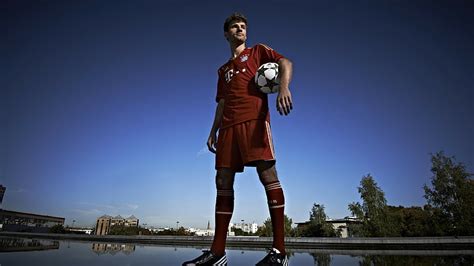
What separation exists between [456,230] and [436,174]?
5.50 metres

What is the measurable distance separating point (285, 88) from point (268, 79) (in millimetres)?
288

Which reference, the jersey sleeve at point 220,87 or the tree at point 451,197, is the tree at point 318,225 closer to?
the tree at point 451,197

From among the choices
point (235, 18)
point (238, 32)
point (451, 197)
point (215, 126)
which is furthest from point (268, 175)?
point (451, 197)

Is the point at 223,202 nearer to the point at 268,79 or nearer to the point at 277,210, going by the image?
the point at 277,210

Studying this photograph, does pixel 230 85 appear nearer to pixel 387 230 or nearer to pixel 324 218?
pixel 387 230

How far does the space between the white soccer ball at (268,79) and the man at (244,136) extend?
2.5 inches

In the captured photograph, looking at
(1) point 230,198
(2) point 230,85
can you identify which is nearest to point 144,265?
(1) point 230,198

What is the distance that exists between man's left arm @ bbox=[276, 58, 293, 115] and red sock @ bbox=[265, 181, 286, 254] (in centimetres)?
69

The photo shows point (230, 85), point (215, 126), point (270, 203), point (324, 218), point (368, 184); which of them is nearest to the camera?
point (270, 203)

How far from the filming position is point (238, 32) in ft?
10.2

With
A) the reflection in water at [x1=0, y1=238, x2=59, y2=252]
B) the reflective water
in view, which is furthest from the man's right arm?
the reflection in water at [x1=0, y1=238, x2=59, y2=252]

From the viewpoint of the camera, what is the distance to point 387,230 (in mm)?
31812

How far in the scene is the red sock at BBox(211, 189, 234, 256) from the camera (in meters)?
2.28

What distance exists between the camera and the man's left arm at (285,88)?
233 cm
